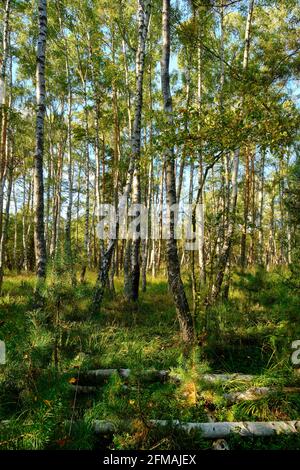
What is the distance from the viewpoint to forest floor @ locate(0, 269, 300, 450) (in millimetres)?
2721

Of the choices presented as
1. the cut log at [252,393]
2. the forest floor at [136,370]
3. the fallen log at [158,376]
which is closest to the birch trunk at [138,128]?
the forest floor at [136,370]

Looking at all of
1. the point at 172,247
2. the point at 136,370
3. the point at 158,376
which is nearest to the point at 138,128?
the point at 172,247

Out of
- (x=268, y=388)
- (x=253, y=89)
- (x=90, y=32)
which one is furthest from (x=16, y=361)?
(x=90, y=32)

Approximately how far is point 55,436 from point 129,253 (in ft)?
22.0

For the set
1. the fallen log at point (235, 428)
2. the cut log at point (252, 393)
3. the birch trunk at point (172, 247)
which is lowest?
the fallen log at point (235, 428)

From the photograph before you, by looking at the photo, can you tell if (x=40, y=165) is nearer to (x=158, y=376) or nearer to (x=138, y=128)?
(x=138, y=128)

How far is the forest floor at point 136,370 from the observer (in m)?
2.72

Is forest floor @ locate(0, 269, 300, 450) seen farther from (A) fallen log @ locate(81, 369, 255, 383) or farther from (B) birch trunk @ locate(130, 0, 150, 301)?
(B) birch trunk @ locate(130, 0, 150, 301)

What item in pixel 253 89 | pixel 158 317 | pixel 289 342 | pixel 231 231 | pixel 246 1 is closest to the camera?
pixel 289 342

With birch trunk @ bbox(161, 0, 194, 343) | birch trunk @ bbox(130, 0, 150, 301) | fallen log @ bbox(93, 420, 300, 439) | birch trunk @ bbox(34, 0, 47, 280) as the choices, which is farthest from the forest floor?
birch trunk @ bbox(34, 0, 47, 280)

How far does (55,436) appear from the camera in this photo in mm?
2574

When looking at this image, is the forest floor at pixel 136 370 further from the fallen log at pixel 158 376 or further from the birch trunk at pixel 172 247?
the birch trunk at pixel 172 247

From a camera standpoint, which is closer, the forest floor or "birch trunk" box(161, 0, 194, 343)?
the forest floor
